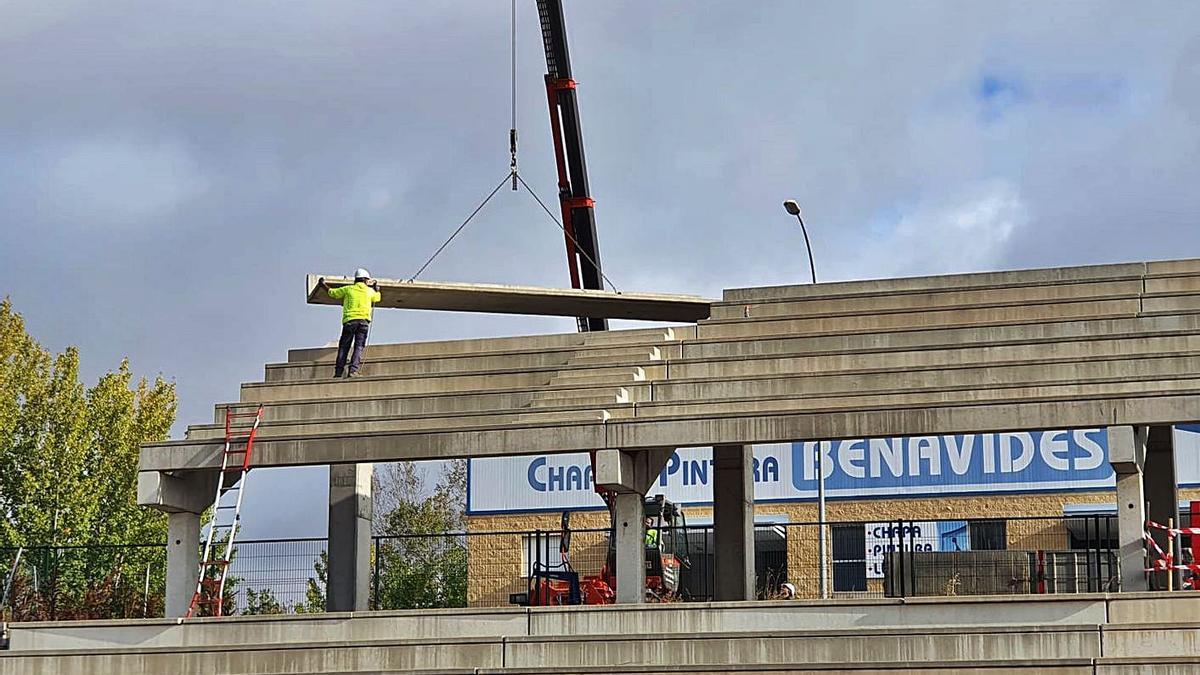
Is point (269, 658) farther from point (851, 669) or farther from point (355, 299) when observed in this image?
point (851, 669)

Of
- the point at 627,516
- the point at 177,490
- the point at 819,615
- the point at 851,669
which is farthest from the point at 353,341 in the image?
the point at 851,669

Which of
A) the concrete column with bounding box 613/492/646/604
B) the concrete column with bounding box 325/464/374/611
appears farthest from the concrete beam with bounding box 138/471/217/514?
the concrete column with bounding box 613/492/646/604

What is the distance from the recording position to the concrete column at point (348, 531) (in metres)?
34.2

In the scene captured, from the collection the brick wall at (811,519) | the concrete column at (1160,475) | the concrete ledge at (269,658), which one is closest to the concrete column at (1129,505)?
the concrete column at (1160,475)

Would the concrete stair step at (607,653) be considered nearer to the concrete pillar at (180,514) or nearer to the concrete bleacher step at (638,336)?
the concrete pillar at (180,514)

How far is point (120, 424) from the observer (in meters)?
52.5

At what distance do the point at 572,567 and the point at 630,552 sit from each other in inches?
703

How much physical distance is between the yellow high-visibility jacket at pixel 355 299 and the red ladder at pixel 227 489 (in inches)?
88.2

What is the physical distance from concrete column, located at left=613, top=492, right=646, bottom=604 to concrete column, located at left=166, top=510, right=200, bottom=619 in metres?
6.75

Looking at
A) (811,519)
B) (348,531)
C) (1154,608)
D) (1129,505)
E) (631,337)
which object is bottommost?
(1154,608)

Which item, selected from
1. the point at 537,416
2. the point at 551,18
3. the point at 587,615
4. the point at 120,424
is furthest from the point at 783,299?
the point at 120,424

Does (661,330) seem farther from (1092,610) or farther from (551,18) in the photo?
(551,18)

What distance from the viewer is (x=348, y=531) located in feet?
113

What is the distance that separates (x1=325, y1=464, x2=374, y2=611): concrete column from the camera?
34.2 m
